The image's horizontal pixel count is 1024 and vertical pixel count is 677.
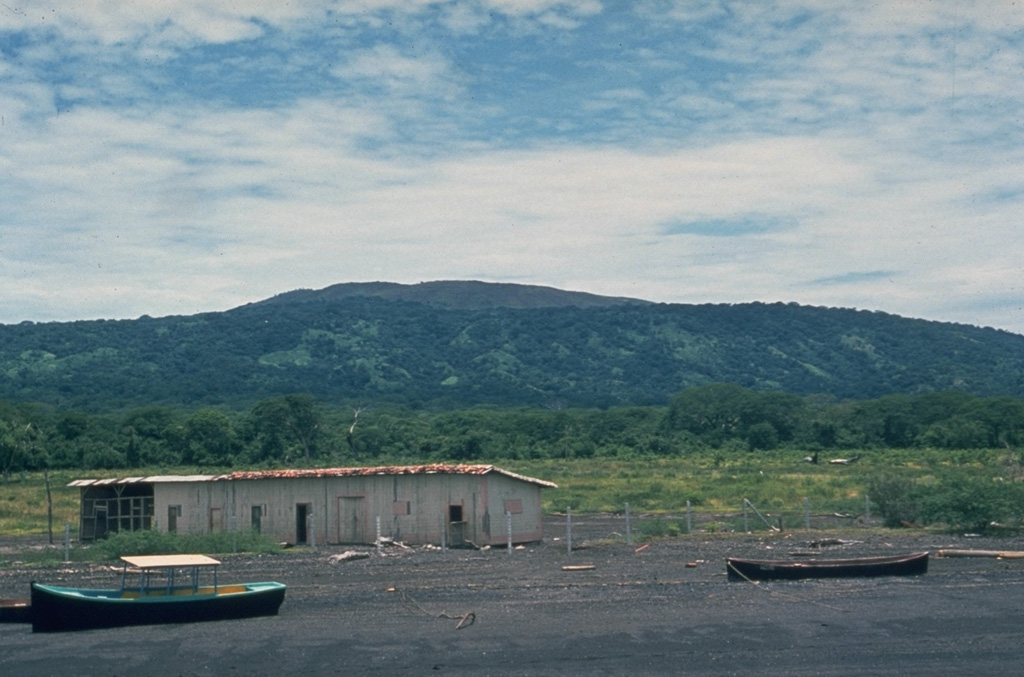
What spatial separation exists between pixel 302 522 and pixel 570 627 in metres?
18.3

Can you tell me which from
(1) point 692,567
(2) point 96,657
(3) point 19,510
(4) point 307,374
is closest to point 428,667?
(2) point 96,657

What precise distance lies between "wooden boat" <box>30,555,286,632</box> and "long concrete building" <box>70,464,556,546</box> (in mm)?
12609

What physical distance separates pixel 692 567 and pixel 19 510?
3442 cm

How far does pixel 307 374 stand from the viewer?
193 metres

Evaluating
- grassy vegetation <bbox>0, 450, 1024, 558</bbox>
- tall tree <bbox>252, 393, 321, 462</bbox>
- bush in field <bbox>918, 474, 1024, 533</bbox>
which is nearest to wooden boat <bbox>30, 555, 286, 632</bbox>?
grassy vegetation <bbox>0, 450, 1024, 558</bbox>

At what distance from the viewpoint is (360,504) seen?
126 ft

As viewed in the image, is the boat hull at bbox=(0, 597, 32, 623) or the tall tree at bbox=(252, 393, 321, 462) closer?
the boat hull at bbox=(0, 597, 32, 623)

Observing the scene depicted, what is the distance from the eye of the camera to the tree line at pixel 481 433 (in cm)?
7625

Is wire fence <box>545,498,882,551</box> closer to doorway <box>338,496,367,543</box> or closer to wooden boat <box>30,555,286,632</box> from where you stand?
doorway <box>338,496,367,543</box>

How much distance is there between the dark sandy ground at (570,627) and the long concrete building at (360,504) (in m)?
5.14

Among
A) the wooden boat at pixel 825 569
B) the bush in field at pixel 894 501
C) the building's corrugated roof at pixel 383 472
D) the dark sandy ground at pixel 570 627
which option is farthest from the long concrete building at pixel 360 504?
the bush in field at pixel 894 501

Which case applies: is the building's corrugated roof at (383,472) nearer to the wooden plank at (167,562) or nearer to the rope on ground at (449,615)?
the rope on ground at (449,615)

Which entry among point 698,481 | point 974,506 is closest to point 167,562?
point 974,506

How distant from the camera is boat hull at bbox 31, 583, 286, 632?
73.9 ft
